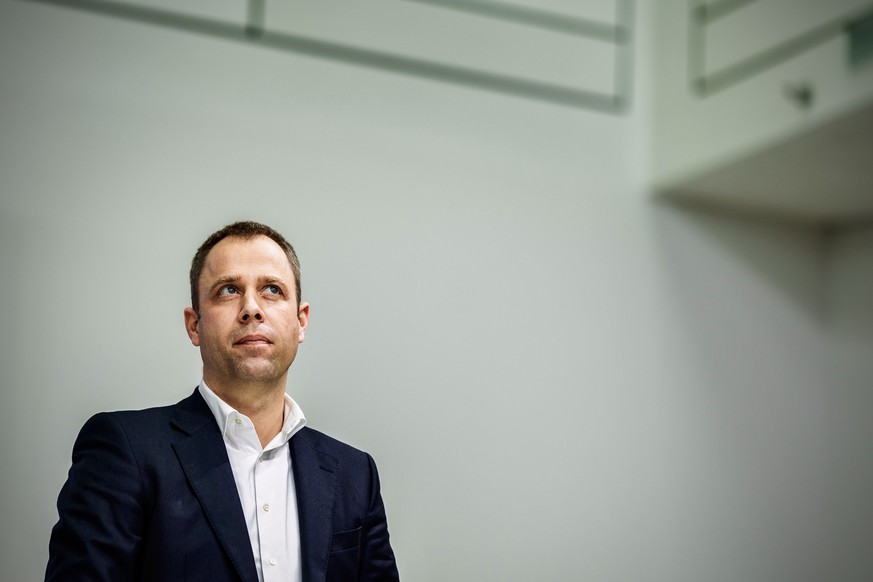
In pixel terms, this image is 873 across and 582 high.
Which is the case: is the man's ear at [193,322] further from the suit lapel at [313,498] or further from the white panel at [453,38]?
the white panel at [453,38]

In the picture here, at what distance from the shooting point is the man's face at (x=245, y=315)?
208 centimetres

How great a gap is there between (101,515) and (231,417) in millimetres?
341

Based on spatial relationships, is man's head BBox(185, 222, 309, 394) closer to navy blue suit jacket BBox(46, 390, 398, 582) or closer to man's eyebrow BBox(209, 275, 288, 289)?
man's eyebrow BBox(209, 275, 288, 289)

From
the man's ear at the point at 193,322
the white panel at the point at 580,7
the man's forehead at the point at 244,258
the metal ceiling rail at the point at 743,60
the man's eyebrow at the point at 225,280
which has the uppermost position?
the white panel at the point at 580,7

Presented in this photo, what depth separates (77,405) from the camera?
2844 millimetres

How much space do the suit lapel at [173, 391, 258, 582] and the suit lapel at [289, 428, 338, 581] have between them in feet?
0.43

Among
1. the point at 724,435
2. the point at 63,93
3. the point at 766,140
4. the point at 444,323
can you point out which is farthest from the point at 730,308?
the point at 63,93

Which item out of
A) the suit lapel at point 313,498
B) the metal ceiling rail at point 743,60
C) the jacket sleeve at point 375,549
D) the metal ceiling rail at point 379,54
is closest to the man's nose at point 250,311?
the suit lapel at point 313,498

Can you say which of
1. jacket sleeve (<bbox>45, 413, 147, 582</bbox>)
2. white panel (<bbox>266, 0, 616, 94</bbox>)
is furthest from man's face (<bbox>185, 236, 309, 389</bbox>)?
white panel (<bbox>266, 0, 616, 94</bbox>)

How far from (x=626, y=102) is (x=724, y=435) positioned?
1404 millimetres

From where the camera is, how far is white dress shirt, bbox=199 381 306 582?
1979mm

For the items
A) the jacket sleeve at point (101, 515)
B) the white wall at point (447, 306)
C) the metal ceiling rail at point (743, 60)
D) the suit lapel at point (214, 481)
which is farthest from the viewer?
the metal ceiling rail at point (743, 60)

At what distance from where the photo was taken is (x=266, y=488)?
2.05 meters

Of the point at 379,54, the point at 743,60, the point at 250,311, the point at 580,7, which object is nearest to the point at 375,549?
the point at 250,311
